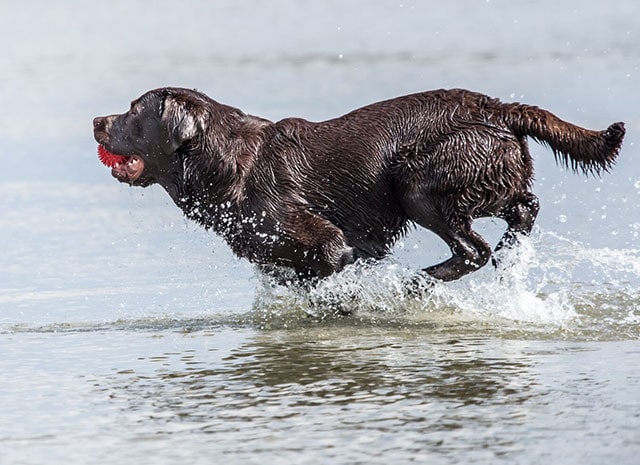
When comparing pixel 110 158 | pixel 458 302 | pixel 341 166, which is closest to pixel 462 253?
pixel 458 302

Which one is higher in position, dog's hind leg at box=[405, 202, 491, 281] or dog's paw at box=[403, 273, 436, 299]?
dog's hind leg at box=[405, 202, 491, 281]

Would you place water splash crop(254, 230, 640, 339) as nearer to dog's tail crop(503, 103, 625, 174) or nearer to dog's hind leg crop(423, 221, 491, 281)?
dog's hind leg crop(423, 221, 491, 281)

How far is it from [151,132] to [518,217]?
214 cm

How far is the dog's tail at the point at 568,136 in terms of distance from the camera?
22.3ft

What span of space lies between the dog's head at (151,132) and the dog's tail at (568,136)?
5.69 feet

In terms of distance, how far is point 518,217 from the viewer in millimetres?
7164

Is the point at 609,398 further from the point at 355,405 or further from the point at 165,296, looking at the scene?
the point at 165,296

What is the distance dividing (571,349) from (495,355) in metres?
0.34

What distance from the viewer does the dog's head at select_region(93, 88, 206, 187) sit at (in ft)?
22.3

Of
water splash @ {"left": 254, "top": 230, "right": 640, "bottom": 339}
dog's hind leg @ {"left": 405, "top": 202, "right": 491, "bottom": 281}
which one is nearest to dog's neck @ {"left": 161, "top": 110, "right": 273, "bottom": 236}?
water splash @ {"left": 254, "top": 230, "right": 640, "bottom": 339}

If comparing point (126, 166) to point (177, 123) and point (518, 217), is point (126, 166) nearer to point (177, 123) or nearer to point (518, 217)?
point (177, 123)

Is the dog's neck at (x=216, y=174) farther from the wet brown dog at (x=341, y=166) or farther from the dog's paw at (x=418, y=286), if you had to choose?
the dog's paw at (x=418, y=286)

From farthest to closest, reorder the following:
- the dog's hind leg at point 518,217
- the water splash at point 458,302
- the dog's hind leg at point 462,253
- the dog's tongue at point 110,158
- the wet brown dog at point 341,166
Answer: the dog's hind leg at point 518,217, the dog's tongue at point 110,158, the dog's hind leg at point 462,253, the wet brown dog at point 341,166, the water splash at point 458,302

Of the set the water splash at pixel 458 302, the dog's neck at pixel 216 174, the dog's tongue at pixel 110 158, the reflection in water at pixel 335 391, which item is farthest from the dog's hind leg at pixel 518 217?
the dog's tongue at pixel 110 158
